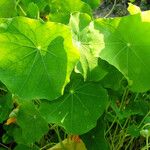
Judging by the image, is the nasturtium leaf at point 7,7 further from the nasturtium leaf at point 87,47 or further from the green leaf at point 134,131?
the green leaf at point 134,131

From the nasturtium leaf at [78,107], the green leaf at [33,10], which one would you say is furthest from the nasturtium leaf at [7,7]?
the nasturtium leaf at [78,107]

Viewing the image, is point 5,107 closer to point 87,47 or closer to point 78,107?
point 78,107

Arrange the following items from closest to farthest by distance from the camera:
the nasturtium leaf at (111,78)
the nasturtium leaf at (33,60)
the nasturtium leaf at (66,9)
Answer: the nasturtium leaf at (33,60) → the nasturtium leaf at (111,78) → the nasturtium leaf at (66,9)

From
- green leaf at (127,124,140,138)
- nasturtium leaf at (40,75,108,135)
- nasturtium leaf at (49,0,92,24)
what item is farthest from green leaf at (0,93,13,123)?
green leaf at (127,124,140,138)

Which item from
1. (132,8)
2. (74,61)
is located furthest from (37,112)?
(132,8)

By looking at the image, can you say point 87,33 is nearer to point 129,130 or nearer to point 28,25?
point 28,25
